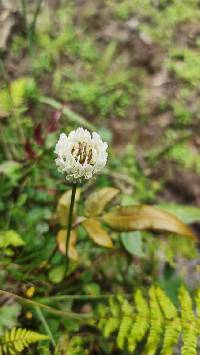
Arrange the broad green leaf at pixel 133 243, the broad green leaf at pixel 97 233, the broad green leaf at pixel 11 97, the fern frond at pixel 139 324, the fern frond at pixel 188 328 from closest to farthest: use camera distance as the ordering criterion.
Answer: the fern frond at pixel 188 328 < the fern frond at pixel 139 324 < the broad green leaf at pixel 97 233 < the broad green leaf at pixel 133 243 < the broad green leaf at pixel 11 97

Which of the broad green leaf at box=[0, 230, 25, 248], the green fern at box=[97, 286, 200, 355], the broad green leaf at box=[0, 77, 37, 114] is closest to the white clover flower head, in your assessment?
the broad green leaf at box=[0, 230, 25, 248]

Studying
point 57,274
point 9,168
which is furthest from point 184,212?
point 9,168

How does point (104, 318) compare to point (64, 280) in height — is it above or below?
below

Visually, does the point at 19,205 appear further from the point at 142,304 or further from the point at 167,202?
the point at 167,202

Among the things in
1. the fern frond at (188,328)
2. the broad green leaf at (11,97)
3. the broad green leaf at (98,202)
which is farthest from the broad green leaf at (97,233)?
the broad green leaf at (11,97)

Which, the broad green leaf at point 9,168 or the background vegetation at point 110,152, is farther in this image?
the broad green leaf at point 9,168

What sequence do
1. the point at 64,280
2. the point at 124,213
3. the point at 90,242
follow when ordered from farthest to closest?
the point at 90,242, the point at 64,280, the point at 124,213

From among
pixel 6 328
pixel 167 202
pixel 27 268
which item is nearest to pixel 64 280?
pixel 27 268

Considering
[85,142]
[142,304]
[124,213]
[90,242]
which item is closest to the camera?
[85,142]

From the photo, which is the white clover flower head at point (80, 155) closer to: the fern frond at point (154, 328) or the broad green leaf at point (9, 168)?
the fern frond at point (154, 328)
